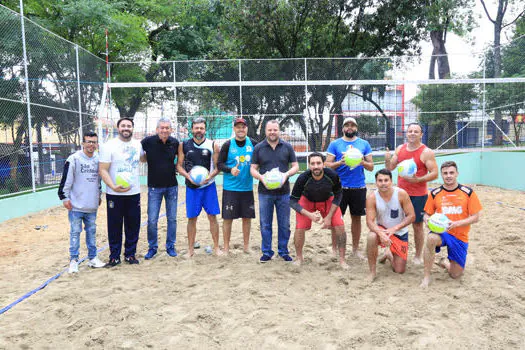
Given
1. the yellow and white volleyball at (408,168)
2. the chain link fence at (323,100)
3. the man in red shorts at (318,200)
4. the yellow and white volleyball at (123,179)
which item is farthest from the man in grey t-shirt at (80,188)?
the chain link fence at (323,100)

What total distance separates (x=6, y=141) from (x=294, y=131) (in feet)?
23.6

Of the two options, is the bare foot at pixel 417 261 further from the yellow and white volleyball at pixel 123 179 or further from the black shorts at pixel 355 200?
the yellow and white volleyball at pixel 123 179

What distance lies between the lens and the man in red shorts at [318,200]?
14.4ft

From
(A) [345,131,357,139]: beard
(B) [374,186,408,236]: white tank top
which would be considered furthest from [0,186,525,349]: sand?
(A) [345,131,357,139]: beard

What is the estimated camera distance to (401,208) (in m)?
4.17

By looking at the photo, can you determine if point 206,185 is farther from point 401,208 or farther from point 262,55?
point 262,55

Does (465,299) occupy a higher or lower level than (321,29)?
lower

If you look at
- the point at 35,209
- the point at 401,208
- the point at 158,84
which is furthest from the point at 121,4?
the point at 401,208

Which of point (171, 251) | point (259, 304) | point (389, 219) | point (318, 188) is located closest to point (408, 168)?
point (389, 219)

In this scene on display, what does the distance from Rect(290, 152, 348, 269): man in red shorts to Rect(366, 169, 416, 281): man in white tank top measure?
16.2 inches

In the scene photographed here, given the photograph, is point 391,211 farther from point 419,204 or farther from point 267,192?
point 267,192

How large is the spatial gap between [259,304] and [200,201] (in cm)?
178

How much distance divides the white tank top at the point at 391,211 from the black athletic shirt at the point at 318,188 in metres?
0.44

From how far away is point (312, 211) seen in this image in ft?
15.0
